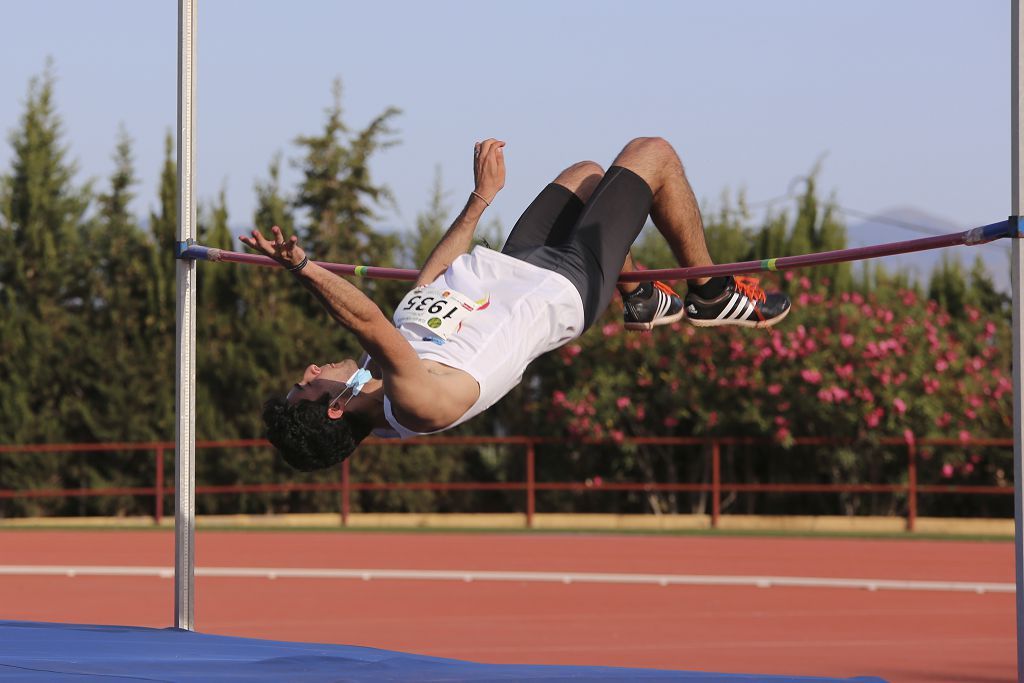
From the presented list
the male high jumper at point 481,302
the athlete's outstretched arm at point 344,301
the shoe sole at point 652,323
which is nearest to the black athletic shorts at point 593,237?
the male high jumper at point 481,302

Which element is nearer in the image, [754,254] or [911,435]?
[911,435]

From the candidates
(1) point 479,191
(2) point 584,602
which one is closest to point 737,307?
(1) point 479,191

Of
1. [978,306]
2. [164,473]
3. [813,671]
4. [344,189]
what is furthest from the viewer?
[344,189]

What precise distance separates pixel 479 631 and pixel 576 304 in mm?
3562

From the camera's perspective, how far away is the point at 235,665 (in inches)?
132

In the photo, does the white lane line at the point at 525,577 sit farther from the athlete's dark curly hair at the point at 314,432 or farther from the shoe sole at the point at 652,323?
the athlete's dark curly hair at the point at 314,432

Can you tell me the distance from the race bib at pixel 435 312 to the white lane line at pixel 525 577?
5.49m

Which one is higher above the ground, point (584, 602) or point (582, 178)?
point (582, 178)

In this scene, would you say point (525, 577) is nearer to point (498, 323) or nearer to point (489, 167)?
point (489, 167)

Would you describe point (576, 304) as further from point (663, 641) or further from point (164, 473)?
point (164, 473)

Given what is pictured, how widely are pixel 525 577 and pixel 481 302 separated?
5.66 m

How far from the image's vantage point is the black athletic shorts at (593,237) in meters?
4.04

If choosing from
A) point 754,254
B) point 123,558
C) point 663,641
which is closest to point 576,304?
point 663,641

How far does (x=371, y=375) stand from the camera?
3850 millimetres
